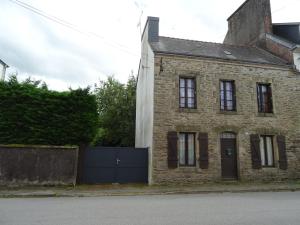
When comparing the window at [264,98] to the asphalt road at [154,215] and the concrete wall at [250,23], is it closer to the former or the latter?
the concrete wall at [250,23]

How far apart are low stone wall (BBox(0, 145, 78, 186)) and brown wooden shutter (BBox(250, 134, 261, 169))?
374 inches

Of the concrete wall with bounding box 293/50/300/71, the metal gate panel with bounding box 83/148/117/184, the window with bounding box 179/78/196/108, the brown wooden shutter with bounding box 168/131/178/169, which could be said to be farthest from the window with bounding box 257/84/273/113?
the metal gate panel with bounding box 83/148/117/184

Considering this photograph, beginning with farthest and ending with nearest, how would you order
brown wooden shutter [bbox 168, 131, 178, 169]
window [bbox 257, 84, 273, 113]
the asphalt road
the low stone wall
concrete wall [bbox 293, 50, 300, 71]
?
concrete wall [bbox 293, 50, 300, 71], window [bbox 257, 84, 273, 113], brown wooden shutter [bbox 168, 131, 178, 169], the low stone wall, the asphalt road

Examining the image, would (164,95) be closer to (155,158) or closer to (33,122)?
(155,158)

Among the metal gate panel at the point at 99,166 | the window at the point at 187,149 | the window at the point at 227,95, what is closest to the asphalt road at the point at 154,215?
the metal gate panel at the point at 99,166

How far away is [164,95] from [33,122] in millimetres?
6784

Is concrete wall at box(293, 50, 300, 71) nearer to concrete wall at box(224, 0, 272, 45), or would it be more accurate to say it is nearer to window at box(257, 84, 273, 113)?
window at box(257, 84, 273, 113)

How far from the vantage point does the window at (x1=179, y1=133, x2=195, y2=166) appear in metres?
14.1

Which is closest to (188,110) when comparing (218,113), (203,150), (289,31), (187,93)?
(187,93)

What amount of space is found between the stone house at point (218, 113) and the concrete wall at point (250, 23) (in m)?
3.27

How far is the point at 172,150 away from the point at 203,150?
1727 mm

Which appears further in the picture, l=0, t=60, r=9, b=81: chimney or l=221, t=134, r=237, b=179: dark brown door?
l=0, t=60, r=9, b=81: chimney

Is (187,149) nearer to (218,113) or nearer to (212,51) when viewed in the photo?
(218,113)

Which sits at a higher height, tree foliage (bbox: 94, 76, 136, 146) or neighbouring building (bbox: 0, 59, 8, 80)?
neighbouring building (bbox: 0, 59, 8, 80)
